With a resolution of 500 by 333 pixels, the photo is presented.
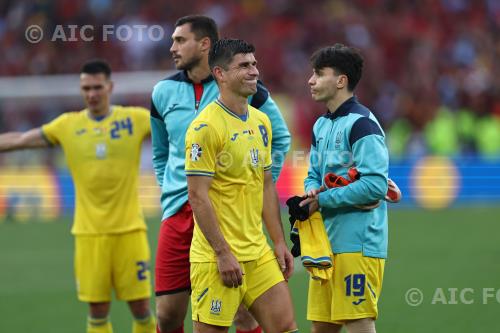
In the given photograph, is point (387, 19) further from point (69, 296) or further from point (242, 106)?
point (242, 106)

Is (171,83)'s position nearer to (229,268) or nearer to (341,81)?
(341,81)

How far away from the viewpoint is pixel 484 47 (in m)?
22.1

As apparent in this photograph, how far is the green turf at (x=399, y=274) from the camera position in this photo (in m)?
8.81

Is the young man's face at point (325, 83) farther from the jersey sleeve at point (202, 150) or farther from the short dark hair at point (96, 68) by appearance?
the short dark hair at point (96, 68)

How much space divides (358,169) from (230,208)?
778 millimetres

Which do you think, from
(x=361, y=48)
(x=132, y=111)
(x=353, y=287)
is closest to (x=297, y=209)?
(x=353, y=287)

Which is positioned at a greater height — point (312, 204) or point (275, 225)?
point (312, 204)

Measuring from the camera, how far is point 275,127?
6.67 meters

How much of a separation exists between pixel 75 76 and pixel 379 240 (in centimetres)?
1634

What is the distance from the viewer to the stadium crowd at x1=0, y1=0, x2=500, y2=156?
66.7 ft

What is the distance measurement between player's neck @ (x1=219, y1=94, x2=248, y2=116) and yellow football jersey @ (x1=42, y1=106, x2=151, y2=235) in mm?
2368

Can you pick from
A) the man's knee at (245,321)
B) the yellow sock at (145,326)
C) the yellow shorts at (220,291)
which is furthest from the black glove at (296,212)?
the yellow sock at (145,326)

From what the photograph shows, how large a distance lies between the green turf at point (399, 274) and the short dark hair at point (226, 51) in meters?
3.42

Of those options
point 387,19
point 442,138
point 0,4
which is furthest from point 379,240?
point 0,4
